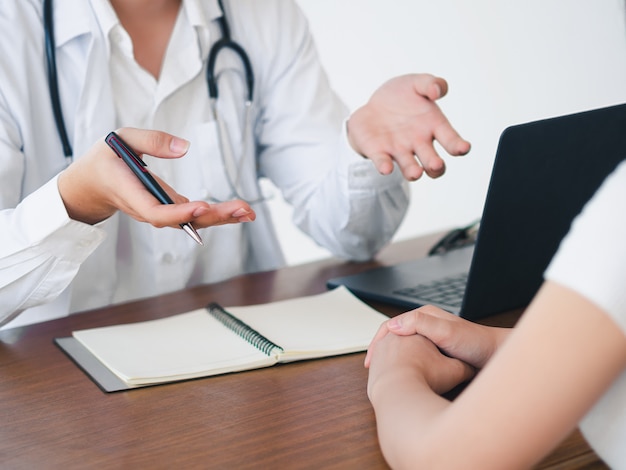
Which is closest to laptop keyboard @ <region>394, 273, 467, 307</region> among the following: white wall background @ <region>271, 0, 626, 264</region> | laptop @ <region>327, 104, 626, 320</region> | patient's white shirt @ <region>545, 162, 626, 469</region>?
laptop @ <region>327, 104, 626, 320</region>

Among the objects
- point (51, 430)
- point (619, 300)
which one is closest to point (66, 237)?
point (51, 430)

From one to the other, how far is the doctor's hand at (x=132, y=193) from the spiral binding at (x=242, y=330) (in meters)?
0.13

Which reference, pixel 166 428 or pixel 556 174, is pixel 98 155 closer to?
pixel 166 428

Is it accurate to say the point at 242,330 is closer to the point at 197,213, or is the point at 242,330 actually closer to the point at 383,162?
the point at 197,213

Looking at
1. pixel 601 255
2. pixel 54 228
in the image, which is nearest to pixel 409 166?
pixel 54 228

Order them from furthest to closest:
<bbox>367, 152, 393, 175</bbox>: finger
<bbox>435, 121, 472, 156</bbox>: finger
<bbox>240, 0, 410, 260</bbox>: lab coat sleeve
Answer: <bbox>240, 0, 410, 260</bbox>: lab coat sleeve → <bbox>367, 152, 393, 175</bbox>: finger → <bbox>435, 121, 472, 156</bbox>: finger

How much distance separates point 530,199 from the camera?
845 mm

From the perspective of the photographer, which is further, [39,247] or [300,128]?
[300,128]

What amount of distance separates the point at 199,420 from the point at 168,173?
2.32ft

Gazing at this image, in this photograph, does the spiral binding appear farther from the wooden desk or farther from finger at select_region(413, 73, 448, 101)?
finger at select_region(413, 73, 448, 101)

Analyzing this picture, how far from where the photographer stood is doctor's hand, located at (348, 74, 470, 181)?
40.9 inches

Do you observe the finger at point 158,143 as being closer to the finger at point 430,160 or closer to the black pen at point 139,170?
the black pen at point 139,170

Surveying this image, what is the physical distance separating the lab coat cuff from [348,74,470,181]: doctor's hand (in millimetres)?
391

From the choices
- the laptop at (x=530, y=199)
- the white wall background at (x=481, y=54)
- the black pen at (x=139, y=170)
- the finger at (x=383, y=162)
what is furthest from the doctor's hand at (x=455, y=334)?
the white wall background at (x=481, y=54)
